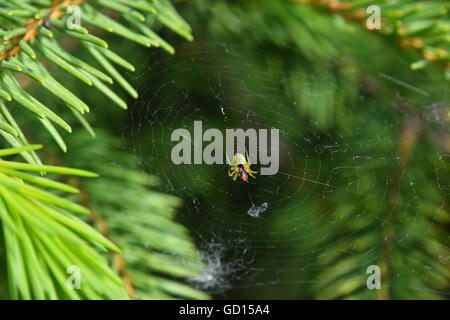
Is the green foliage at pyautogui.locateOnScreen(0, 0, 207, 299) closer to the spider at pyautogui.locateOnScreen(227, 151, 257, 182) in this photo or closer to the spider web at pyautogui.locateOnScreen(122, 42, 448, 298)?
the spider web at pyautogui.locateOnScreen(122, 42, 448, 298)

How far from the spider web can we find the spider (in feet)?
0.21

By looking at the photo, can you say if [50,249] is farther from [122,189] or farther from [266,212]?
[266,212]

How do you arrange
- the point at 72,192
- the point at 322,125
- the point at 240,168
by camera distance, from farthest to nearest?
the point at 240,168 < the point at 322,125 < the point at 72,192

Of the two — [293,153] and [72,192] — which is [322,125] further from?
[72,192]

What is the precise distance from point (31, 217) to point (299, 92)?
53cm

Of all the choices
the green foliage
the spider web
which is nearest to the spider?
the spider web

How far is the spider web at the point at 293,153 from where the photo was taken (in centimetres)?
67

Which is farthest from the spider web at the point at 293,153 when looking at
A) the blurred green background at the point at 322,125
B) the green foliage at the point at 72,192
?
the green foliage at the point at 72,192

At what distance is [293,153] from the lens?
744 mm

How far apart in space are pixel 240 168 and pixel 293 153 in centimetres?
18

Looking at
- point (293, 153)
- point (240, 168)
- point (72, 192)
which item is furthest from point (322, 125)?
point (72, 192)

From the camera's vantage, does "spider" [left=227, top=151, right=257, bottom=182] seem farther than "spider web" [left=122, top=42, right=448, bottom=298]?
Yes

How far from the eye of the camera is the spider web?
2.19ft

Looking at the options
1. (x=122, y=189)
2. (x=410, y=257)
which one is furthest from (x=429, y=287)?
(x=122, y=189)
